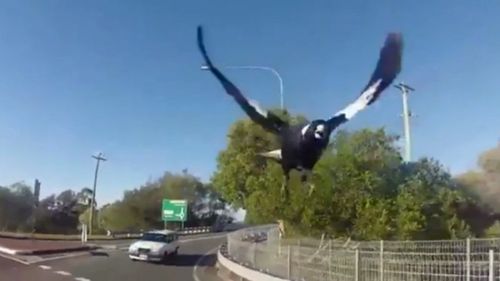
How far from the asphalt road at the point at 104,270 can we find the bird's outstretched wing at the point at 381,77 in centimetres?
1091

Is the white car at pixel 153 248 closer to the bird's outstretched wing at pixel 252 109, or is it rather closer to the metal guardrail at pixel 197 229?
the bird's outstretched wing at pixel 252 109

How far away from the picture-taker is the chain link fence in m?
8.34

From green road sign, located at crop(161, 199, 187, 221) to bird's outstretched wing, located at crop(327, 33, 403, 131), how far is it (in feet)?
118

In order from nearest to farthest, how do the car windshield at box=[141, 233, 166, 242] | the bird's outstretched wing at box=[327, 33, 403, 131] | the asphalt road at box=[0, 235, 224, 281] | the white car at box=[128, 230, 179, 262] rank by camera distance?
the bird's outstretched wing at box=[327, 33, 403, 131], the asphalt road at box=[0, 235, 224, 281], the white car at box=[128, 230, 179, 262], the car windshield at box=[141, 233, 166, 242]

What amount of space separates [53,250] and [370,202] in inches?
628

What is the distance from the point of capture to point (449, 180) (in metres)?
17.5

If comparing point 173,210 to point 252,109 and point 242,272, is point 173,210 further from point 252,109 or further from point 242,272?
point 252,109

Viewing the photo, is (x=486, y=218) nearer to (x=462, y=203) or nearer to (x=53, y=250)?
(x=462, y=203)

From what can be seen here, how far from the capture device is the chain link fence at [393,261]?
834 cm

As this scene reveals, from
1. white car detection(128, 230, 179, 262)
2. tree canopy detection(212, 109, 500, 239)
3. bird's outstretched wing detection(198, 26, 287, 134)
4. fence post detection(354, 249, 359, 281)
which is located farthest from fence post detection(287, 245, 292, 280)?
white car detection(128, 230, 179, 262)

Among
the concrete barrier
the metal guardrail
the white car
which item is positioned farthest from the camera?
the metal guardrail

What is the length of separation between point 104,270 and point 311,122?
1370 centimetres

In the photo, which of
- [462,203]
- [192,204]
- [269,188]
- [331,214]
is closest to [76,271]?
[269,188]

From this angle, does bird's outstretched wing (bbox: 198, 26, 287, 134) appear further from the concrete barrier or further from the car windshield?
the car windshield
